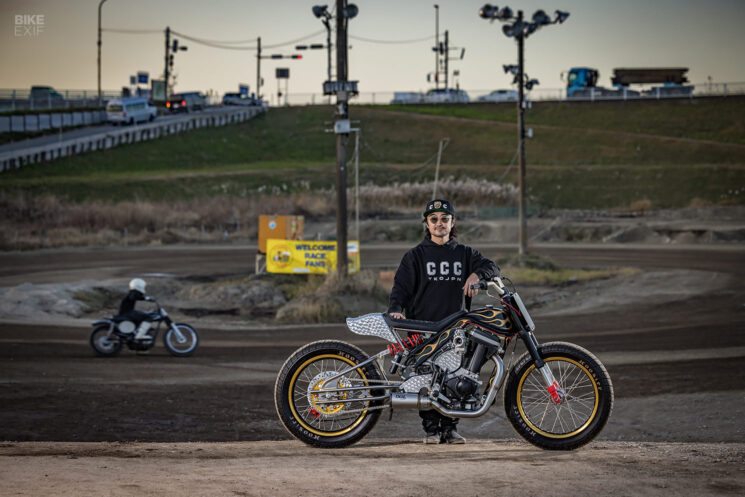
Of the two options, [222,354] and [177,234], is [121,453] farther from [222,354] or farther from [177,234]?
[177,234]

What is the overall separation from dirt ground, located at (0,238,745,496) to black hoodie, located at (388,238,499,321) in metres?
1.19

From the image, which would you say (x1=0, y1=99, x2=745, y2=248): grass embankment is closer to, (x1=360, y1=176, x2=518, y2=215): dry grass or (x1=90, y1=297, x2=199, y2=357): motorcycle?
(x1=360, y1=176, x2=518, y2=215): dry grass

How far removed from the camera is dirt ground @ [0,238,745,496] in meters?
6.12

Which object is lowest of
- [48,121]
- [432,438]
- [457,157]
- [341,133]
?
[432,438]

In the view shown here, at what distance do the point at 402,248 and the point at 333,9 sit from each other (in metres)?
18.2

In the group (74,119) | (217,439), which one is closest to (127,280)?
(217,439)

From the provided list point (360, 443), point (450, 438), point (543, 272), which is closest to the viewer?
point (450, 438)

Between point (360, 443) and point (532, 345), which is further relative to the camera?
point (360, 443)

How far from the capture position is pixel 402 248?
43000mm

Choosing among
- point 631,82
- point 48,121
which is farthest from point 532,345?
point 631,82

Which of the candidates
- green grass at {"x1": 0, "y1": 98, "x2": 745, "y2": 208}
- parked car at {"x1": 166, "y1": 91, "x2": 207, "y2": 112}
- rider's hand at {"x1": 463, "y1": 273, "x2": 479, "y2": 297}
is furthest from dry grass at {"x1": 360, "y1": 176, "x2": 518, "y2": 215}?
rider's hand at {"x1": 463, "y1": 273, "x2": 479, "y2": 297}

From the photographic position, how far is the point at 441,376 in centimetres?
725

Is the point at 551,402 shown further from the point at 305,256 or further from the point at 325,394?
the point at 305,256

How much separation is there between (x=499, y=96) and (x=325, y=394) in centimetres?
10275
